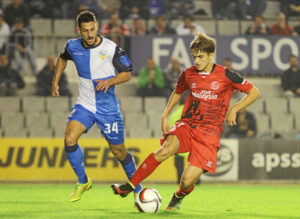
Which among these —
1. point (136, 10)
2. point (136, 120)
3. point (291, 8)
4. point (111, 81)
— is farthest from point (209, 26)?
point (111, 81)

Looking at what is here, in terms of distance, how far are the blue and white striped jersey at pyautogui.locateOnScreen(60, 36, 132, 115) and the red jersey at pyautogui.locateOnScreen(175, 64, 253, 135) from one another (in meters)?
0.98

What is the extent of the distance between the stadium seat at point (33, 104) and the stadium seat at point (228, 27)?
189 inches

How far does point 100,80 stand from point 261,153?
21.1 feet

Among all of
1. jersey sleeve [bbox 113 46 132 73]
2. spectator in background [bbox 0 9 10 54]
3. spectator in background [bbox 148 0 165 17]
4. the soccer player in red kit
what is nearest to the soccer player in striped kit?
jersey sleeve [bbox 113 46 132 73]

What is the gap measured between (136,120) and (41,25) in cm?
352

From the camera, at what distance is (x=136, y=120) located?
49.9 feet

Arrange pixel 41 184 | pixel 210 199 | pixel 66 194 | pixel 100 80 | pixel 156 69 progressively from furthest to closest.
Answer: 1. pixel 156 69
2. pixel 41 184
3. pixel 66 194
4. pixel 210 199
5. pixel 100 80

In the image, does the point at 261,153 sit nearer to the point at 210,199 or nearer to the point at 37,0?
the point at 210,199

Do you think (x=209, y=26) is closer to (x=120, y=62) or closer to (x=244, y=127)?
(x=244, y=127)

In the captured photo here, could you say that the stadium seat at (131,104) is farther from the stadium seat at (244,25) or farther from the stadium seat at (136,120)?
the stadium seat at (244,25)

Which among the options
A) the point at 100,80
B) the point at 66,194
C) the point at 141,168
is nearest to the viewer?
the point at 141,168

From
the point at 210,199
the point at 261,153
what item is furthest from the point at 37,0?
the point at 210,199

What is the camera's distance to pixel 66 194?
9.89 meters

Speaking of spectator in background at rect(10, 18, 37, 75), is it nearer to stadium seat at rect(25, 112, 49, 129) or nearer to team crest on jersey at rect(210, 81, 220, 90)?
stadium seat at rect(25, 112, 49, 129)
